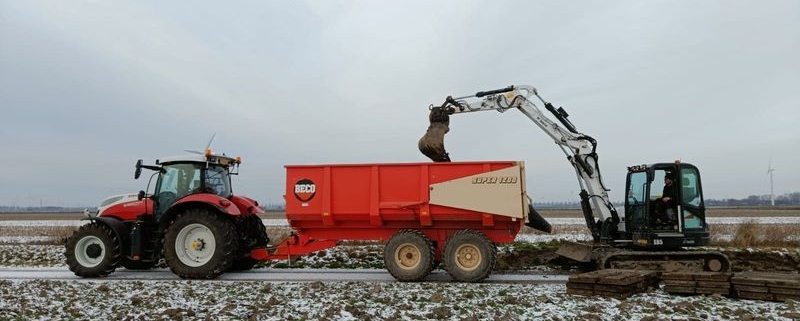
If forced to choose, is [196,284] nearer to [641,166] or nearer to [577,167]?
[577,167]

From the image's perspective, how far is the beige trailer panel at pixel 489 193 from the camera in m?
9.83

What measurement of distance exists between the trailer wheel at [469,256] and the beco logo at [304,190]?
2.77 metres

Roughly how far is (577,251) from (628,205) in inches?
55.1

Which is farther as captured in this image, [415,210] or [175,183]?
[175,183]

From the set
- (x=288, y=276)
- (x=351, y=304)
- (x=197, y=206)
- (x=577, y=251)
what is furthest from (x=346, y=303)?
(x=577, y=251)

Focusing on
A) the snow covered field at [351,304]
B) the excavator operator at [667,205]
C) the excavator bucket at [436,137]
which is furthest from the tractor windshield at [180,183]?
the excavator operator at [667,205]

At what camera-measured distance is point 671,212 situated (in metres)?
10.6

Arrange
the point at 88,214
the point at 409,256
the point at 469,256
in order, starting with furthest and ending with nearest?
the point at 88,214, the point at 409,256, the point at 469,256

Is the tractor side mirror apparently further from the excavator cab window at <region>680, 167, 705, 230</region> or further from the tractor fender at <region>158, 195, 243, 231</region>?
the excavator cab window at <region>680, 167, 705, 230</region>

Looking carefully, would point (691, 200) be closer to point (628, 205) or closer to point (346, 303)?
Answer: point (628, 205)

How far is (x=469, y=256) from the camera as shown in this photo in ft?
32.4

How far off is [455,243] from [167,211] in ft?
18.2

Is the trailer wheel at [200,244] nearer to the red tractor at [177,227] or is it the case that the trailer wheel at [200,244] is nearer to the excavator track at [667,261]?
the red tractor at [177,227]

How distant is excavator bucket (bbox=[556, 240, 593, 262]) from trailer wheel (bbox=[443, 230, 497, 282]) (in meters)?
2.21
